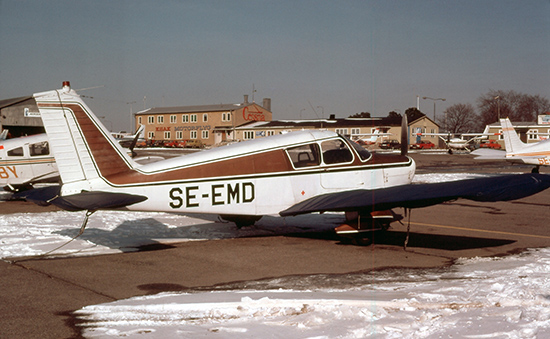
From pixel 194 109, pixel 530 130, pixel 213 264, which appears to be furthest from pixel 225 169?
pixel 194 109

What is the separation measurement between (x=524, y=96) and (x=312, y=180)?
391 ft

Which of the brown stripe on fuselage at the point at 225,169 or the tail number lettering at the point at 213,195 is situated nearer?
the brown stripe on fuselage at the point at 225,169

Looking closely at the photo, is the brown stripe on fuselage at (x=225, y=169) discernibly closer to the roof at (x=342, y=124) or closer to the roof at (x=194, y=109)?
the roof at (x=342, y=124)

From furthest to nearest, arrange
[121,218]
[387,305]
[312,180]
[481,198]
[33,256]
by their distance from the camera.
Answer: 1. [121,218]
2. [312,180]
3. [33,256]
4. [481,198]
5. [387,305]

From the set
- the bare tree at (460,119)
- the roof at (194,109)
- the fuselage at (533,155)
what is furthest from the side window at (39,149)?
the bare tree at (460,119)

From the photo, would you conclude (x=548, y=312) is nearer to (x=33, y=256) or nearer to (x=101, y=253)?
(x=101, y=253)

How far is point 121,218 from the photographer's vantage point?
13023mm

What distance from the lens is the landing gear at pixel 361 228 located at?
9.80 metres

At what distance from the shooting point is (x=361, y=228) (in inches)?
386

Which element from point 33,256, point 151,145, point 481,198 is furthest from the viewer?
point 151,145

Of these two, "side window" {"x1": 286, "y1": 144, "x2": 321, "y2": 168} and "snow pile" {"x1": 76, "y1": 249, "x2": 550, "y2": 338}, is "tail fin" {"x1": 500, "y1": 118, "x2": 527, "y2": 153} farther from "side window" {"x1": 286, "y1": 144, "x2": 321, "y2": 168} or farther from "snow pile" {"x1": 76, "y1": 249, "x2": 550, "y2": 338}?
"snow pile" {"x1": 76, "y1": 249, "x2": 550, "y2": 338}

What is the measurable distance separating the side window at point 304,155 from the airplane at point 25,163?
35.9 feet

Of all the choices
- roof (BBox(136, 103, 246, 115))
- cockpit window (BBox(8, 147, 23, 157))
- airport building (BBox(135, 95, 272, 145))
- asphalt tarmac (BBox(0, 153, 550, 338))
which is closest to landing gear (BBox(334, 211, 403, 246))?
asphalt tarmac (BBox(0, 153, 550, 338))

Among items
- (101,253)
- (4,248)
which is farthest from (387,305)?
(4,248)
